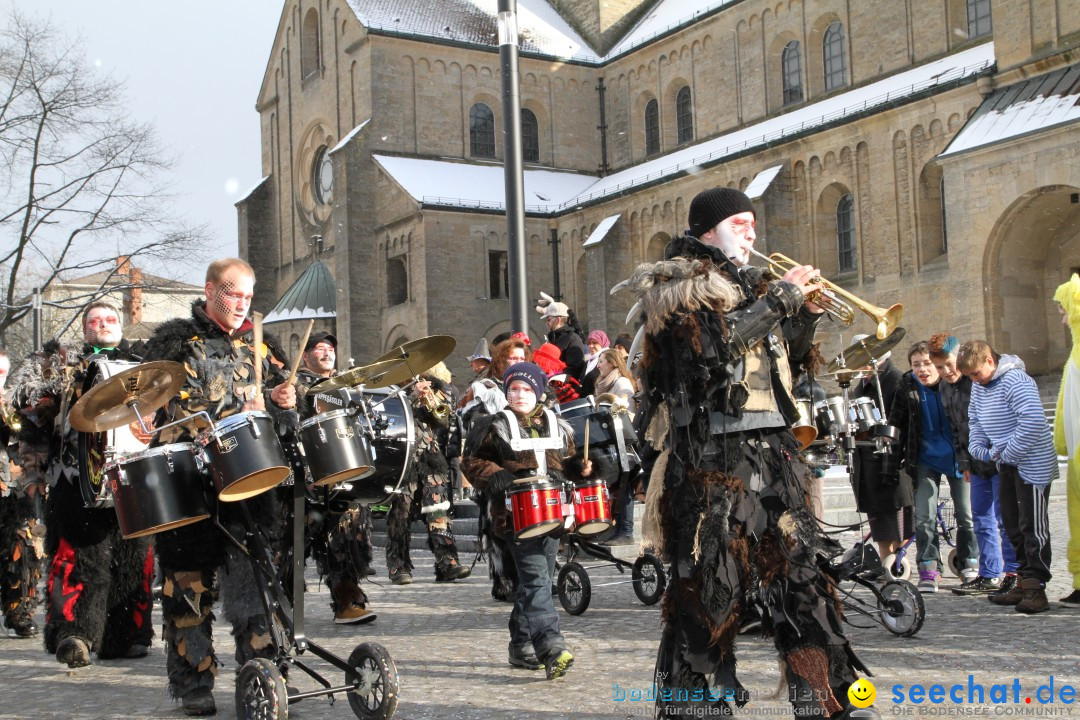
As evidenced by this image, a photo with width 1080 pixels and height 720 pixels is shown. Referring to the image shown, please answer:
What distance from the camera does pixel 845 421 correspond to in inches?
284

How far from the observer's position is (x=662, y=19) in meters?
42.5

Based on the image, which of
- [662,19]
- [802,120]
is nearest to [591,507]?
[802,120]

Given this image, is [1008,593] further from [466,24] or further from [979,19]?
[466,24]

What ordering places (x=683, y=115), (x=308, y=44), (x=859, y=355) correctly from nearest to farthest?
(x=859, y=355) → (x=683, y=115) → (x=308, y=44)

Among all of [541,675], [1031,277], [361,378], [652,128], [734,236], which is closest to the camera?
[734,236]

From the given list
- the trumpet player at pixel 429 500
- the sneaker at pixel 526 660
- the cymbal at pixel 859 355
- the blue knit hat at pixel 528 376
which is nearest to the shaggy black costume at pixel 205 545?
the sneaker at pixel 526 660

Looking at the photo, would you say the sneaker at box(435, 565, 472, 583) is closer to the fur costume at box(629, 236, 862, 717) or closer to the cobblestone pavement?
Answer: the cobblestone pavement

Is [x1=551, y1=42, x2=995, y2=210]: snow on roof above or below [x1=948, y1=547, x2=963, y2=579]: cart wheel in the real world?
above

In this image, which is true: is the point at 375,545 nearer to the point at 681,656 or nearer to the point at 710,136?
the point at 681,656

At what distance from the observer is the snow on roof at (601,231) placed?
36716 mm

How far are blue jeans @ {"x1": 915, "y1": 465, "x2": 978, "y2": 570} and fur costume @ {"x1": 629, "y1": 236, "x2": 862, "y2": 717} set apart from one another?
4904mm

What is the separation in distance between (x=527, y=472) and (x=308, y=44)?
138 feet

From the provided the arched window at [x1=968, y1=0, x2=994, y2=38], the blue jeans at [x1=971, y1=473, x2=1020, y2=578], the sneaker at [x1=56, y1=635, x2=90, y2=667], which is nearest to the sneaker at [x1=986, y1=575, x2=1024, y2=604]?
the blue jeans at [x1=971, y1=473, x2=1020, y2=578]

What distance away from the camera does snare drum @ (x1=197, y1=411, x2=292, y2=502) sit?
4.83m
